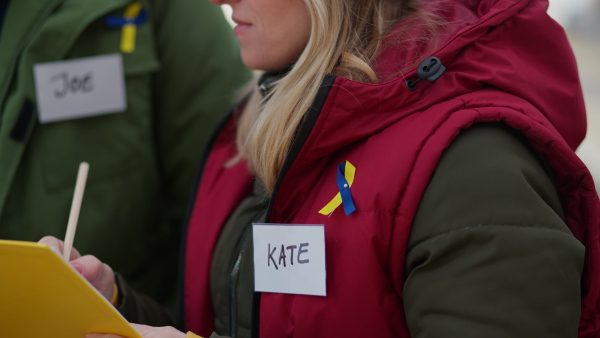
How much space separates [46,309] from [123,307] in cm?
43

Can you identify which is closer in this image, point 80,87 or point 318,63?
point 318,63

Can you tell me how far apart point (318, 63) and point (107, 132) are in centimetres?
72

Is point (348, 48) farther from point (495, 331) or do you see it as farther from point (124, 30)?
point (124, 30)

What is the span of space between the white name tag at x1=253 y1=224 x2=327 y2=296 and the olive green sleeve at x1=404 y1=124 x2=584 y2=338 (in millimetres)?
152

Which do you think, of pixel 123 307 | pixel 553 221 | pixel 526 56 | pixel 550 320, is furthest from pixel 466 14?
pixel 123 307

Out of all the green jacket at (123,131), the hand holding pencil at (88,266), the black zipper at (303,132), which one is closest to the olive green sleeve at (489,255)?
the black zipper at (303,132)

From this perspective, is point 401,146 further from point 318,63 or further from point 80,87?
point 80,87

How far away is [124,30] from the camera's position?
1624mm

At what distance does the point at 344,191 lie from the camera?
1016mm

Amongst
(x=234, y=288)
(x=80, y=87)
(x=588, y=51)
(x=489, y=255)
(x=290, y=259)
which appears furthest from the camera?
(x=588, y=51)

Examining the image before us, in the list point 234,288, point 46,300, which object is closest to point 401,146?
point 234,288

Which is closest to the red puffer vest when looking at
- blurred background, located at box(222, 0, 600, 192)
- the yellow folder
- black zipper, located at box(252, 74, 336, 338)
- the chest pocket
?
black zipper, located at box(252, 74, 336, 338)

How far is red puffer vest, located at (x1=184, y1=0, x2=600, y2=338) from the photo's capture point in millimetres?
958

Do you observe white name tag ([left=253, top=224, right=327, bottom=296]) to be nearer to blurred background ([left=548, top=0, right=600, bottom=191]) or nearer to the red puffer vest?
the red puffer vest
